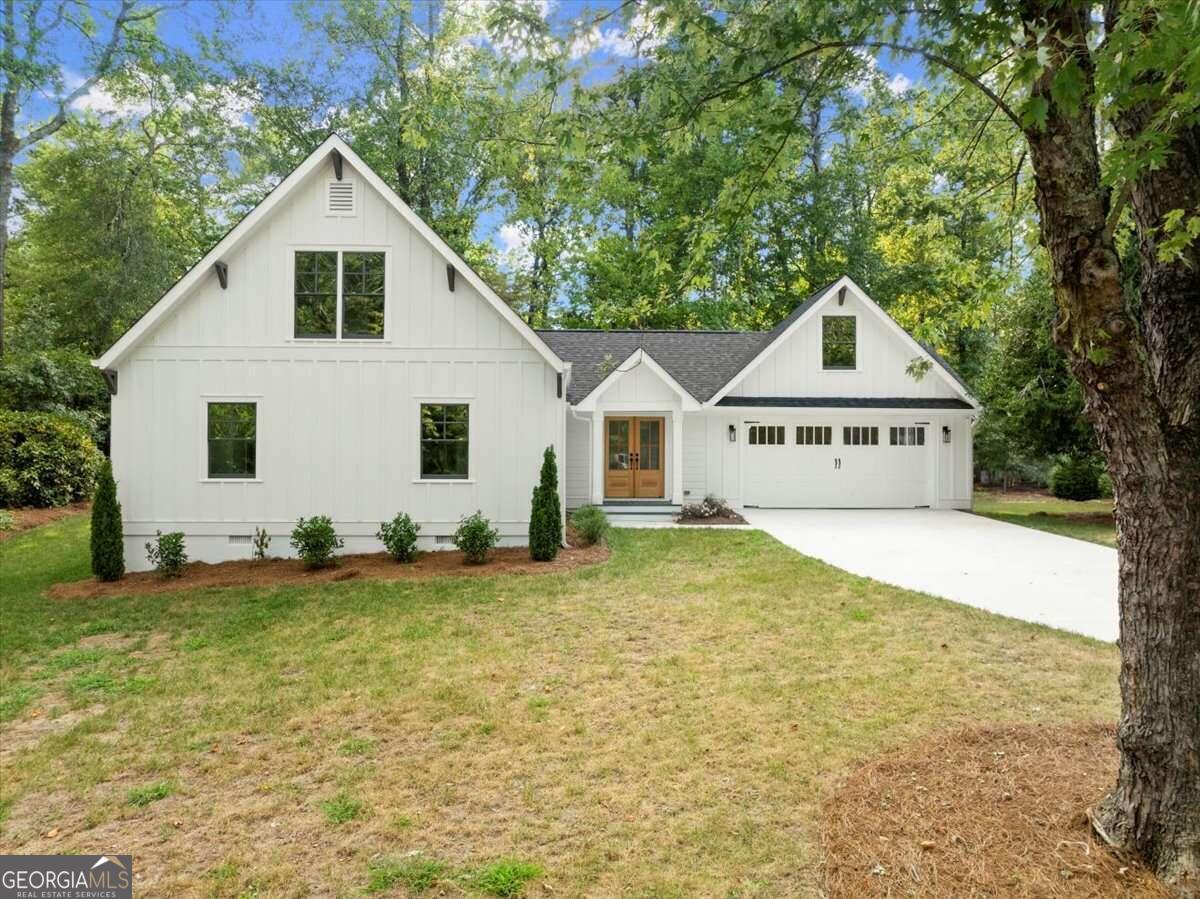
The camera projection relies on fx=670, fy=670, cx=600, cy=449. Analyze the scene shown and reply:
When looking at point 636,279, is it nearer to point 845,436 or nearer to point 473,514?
point 845,436

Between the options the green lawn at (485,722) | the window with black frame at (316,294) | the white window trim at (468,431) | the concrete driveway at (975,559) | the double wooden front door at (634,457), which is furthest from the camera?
the double wooden front door at (634,457)

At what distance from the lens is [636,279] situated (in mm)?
23750

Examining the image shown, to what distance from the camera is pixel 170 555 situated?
32.9 feet

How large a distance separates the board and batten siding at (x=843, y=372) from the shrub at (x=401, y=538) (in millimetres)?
9771

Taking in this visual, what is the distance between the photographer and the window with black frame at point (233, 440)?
1106 centimetres

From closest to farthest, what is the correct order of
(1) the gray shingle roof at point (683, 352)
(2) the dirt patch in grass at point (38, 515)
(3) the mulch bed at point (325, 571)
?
(3) the mulch bed at point (325, 571)
(2) the dirt patch in grass at point (38, 515)
(1) the gray shingle roof at point (683, 352)

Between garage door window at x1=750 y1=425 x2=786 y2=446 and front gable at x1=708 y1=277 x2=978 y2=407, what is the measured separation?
0.87 metres

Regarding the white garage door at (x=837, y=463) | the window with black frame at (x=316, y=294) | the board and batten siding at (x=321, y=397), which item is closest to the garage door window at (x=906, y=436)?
the white garage door at (x=837, y=463)

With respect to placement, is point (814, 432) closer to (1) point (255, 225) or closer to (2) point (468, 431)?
(2) point (468, 431)

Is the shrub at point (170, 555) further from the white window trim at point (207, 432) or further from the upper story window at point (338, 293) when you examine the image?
the upper story window at point (338, 293)

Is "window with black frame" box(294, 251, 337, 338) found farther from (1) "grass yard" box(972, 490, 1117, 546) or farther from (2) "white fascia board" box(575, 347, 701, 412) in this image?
(1) "grass yard" box(972, 490, 1117, 546)

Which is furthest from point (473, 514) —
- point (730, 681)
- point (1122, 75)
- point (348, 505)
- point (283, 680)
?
point (1122, 75)

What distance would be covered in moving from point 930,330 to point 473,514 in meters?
7.87

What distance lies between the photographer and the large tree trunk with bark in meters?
2.85
